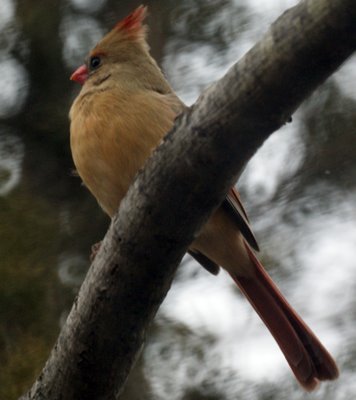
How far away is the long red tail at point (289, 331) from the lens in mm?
3406

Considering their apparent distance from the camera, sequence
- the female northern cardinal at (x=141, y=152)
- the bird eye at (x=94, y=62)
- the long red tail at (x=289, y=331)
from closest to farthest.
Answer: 1. the female northern cardinal at (x=141, y=152)
2. the long red tail at (x=289, y=331)
3. the bird eye at (x=94, y=62)

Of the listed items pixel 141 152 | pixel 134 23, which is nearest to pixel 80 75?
pixel 134 23

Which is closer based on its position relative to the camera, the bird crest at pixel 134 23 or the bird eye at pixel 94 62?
the bird crest at pixel 134 23

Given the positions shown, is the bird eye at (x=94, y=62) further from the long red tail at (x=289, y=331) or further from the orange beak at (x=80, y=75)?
the long red tail at (x=289, y=331)

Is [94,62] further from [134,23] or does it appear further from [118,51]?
[134,23]

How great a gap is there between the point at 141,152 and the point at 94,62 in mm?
861

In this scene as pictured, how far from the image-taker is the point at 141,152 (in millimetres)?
3262

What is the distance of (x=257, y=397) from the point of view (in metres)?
3.67

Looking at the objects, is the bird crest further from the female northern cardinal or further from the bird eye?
the bird eye

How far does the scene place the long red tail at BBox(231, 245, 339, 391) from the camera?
11.2 ft

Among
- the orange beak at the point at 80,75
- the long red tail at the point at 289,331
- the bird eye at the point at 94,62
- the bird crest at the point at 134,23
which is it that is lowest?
the long red tail at the point at 289,331

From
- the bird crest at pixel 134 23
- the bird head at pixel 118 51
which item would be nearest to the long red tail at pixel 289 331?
the bird head at pixel 118 51

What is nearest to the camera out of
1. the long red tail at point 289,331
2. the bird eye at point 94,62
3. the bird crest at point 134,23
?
the long red tail at point 289,331

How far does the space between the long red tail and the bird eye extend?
100 centimetres
